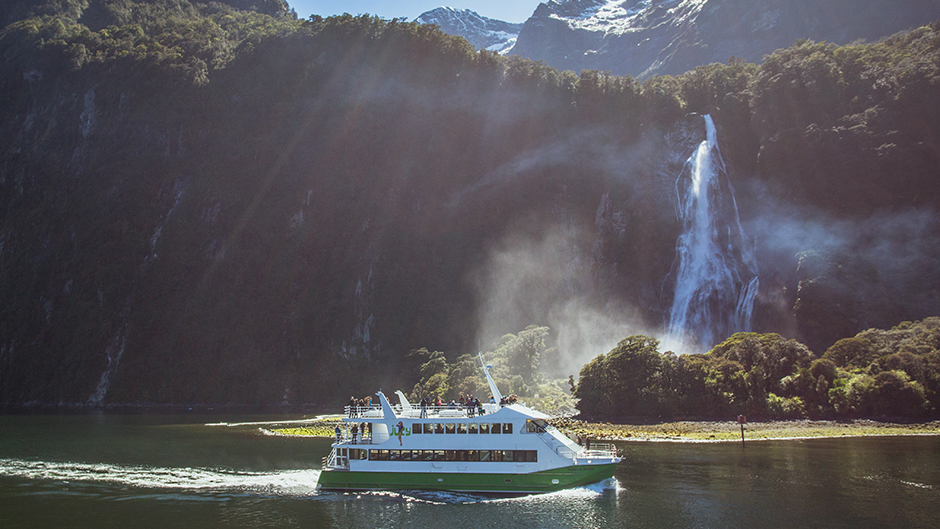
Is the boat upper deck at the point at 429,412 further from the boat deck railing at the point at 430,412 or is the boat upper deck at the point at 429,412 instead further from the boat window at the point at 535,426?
the boat window at the point at 535,426

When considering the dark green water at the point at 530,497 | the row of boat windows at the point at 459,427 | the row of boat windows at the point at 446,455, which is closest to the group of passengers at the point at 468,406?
the row of boat windows at the point at 459,427

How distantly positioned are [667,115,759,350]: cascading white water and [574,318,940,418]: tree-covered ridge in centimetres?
2250

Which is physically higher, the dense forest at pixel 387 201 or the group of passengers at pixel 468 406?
the dense forest at pixel 387 201

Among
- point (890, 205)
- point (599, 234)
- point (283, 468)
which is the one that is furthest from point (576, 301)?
point (283, 468)

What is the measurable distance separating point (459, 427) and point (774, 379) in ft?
165

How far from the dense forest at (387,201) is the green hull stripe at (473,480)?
52871 mm

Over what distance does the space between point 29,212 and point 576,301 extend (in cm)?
13925

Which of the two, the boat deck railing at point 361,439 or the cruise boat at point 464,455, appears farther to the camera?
the boat deck railing at point 361,439

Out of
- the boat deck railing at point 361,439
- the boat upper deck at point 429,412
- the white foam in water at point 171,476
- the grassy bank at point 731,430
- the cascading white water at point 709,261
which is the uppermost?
the cascading white water at point 709,261

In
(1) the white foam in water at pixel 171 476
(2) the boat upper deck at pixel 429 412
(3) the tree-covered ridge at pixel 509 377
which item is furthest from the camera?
(3) the tree-covered ridge at pixel 509 377

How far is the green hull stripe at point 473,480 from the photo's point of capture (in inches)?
1478

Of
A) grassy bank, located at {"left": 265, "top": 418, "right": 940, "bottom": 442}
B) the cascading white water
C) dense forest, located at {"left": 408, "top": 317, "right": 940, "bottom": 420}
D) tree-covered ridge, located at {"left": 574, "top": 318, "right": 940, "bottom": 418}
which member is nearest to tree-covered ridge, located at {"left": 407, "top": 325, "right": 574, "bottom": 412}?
dense forest, located at {"left": 408, "top": 317, "right": 940, "bottom": 420}

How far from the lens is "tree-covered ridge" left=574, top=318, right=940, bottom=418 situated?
214ft

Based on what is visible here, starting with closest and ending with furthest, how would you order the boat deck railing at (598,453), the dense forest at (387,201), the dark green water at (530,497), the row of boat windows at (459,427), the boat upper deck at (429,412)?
1. the dark green water at (530,497)
2. the row of boat windows at (459,427)
3. the boat deck railing at (598,453)
4. the boat upper deck at (429,412)
5. the dense forest at (387,201)
